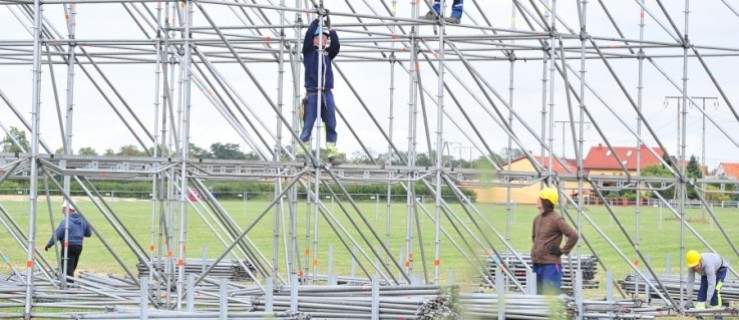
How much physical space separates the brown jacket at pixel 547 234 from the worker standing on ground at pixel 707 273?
3.69 m

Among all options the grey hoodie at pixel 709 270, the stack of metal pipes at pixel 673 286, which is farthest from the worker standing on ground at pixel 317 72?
the stack of metal pipes at pixel 673 286

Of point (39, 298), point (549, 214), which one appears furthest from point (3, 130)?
point (549, 214)

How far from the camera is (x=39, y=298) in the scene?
49.2ft

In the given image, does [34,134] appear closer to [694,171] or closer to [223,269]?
[223,269]

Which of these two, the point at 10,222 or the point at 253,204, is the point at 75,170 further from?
the point at 253,204

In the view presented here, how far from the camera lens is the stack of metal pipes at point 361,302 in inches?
492

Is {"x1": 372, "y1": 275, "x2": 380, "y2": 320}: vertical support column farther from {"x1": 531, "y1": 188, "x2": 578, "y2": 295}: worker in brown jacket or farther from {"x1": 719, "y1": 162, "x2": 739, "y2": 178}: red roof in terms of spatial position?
{"x1": 719, "y1": 162, "x2": 739, "y2": 178}: red roof

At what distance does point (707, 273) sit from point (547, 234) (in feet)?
12.9

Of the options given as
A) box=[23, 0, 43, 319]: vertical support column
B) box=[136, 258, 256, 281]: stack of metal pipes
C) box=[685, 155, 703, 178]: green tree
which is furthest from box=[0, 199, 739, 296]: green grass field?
box=[23, 0, 43, 319]: vertical support column

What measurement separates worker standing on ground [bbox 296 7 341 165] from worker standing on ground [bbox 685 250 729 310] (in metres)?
4.41

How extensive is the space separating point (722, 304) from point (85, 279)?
24.6ft

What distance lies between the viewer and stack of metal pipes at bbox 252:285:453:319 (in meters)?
12.5

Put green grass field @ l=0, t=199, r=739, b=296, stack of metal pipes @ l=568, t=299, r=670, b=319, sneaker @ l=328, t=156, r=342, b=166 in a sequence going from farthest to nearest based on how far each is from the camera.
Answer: green grass field @ l=0, t=199, r=739, b=296 → sneaker @ l=328, t=156, r=342, b=166 → stack of metal pipes @ l=568, t=299, r=670, b=319

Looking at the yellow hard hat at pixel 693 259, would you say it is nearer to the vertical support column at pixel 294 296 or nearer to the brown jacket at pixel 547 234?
the brown jacket at pixel 547 234
